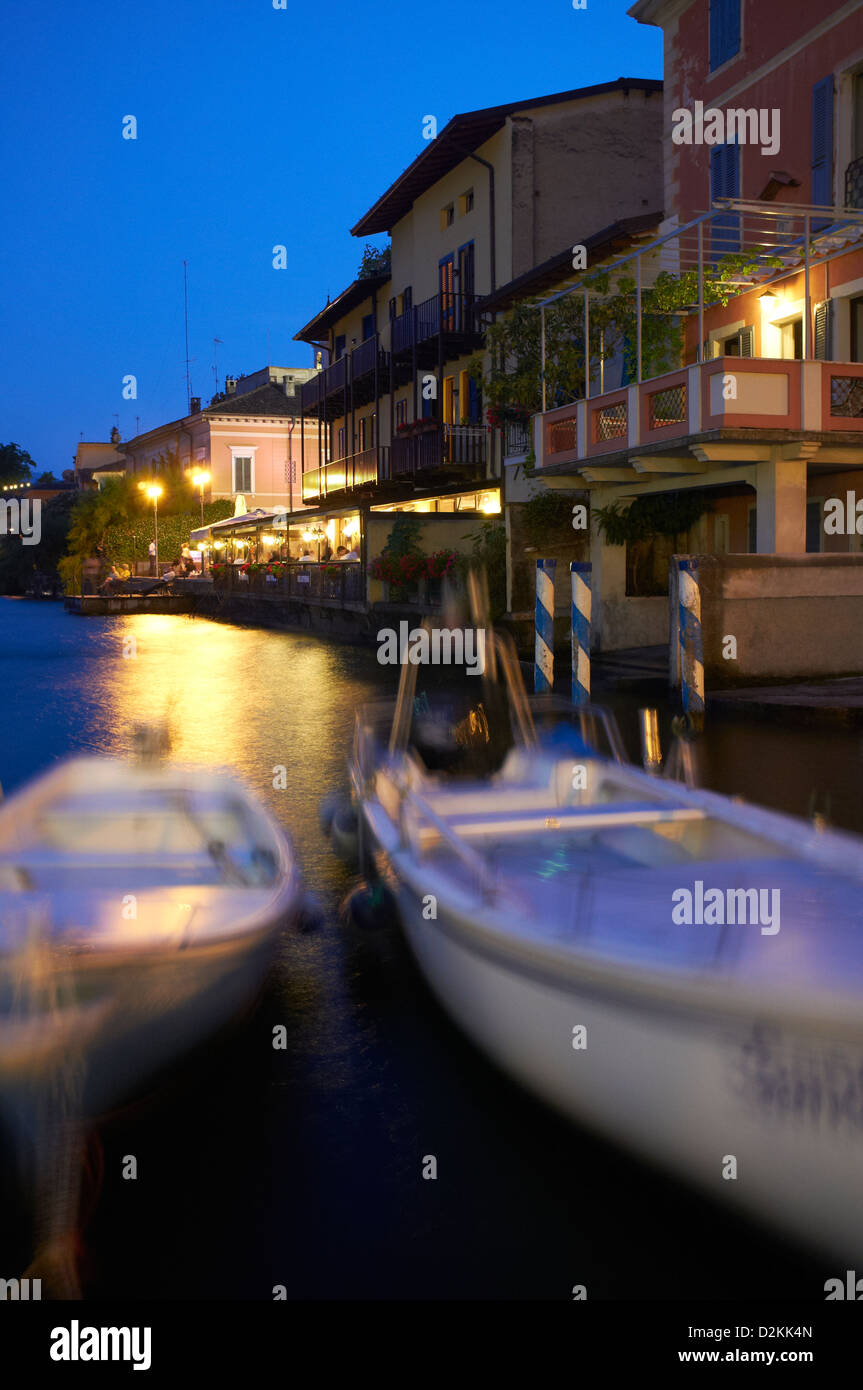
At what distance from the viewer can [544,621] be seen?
1603 cm

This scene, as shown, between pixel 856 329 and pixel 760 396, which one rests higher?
pixel 856 329

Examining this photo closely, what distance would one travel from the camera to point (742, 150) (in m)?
21.4

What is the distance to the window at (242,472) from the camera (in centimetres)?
6062

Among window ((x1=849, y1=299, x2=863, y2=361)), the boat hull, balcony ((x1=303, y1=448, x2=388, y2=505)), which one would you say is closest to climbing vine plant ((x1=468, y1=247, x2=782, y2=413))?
window ((x1=849, y1=299, x2=863, y2=361))

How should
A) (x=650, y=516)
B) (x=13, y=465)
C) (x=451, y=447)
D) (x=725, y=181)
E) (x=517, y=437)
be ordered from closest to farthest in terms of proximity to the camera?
(x=725, y=181), (x=650, y=516), (x=517, y=437), (x=451, y=447), (x=13, y=465)

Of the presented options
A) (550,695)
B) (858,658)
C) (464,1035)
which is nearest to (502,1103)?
(464,1035)

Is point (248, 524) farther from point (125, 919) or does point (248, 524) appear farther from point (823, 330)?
point (125, 919)

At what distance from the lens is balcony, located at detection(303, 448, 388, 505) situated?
37.4 m

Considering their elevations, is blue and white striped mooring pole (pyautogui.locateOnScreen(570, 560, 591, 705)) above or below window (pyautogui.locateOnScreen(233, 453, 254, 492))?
below

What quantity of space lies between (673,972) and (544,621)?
12880 millimetres

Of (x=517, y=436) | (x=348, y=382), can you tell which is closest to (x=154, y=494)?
(x=348, y=382)

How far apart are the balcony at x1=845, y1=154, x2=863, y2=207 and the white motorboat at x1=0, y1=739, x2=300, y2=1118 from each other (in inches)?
619

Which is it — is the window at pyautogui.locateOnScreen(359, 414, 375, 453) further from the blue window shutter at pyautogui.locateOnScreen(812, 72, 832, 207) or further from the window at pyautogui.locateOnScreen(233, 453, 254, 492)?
the blue window shutter at pyautogui.locateOnScreen(812, 72, 832, 207)
